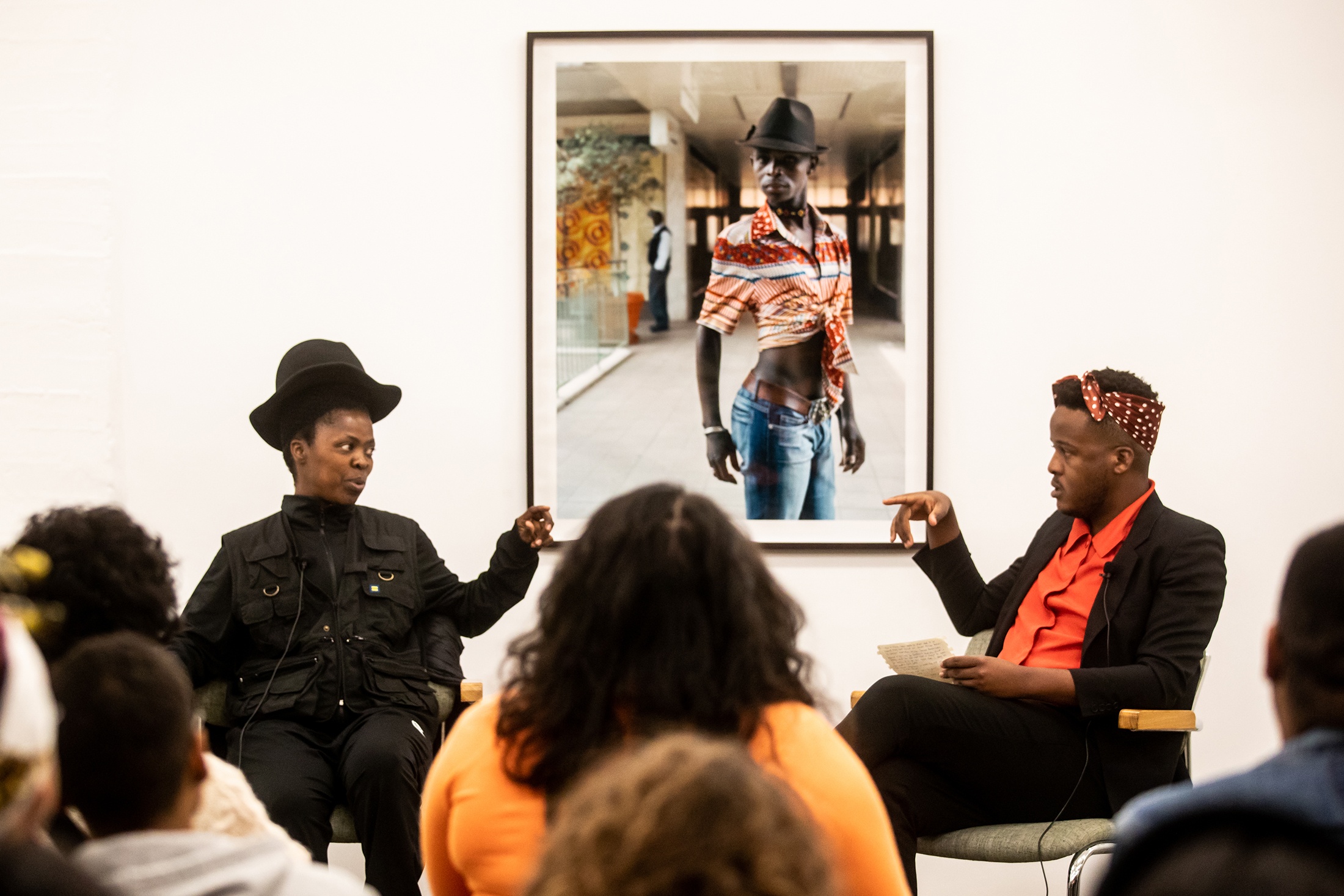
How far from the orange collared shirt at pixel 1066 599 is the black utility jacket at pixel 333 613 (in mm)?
1264

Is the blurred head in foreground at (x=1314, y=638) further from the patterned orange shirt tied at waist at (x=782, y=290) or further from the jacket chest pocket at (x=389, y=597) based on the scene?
the patterned orange shirt tied at waist at (x=782, y=290)

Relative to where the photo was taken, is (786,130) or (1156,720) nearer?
(1156,720)

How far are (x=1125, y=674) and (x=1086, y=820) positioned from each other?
1.09 feet

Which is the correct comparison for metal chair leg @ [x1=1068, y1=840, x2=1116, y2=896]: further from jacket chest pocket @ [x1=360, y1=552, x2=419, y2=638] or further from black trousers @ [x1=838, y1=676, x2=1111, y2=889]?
jacket chest pocket @ [x1=360, y1=552, x2=419, y2=638]

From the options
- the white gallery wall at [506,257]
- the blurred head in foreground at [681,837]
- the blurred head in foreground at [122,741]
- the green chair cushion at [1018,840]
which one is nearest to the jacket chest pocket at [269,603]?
the white gallery wall at [506,257]

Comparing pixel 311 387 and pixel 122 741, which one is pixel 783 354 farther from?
pixel 122 741

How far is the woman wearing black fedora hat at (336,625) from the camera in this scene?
2664 mm

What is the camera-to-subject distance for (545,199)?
3.62 meters

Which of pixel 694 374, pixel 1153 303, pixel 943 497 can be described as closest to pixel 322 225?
pixel 694 374

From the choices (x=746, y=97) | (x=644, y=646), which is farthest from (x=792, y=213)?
(x=644, y=646)

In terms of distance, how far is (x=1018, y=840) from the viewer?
2545 mm

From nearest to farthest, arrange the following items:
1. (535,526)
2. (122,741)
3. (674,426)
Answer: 1. (122,741)
2. (535,526)
3. (674,426)

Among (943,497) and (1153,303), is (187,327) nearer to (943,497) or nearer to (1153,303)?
(943,497)

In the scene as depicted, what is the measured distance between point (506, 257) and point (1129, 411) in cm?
187
